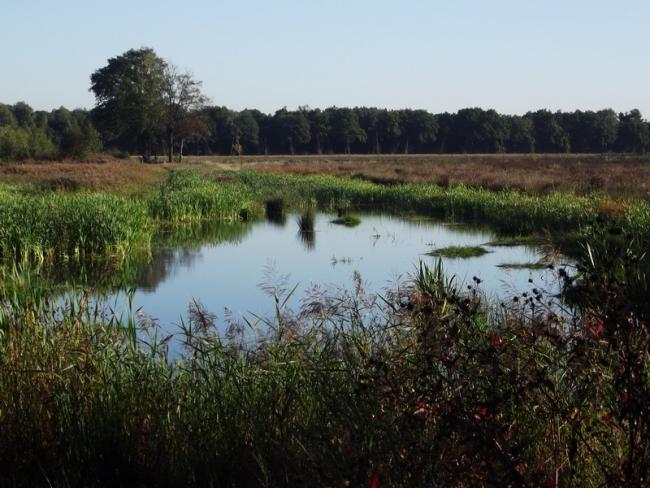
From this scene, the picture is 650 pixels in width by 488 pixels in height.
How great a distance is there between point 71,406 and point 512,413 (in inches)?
96.0

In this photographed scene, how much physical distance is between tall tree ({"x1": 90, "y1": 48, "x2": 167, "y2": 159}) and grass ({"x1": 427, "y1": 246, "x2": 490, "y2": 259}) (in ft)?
→ 147

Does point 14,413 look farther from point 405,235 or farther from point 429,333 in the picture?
point 405,235

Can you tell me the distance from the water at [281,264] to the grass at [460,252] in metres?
0.22

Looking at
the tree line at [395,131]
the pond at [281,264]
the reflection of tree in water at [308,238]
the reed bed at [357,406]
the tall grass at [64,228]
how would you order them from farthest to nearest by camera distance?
1. the tree line at [395,131]
2. the reflection of tree in water at [308,238]
3. the tall grass at [64,228]
4. the pond at [281,264]
5. the reed bed at [357,406]

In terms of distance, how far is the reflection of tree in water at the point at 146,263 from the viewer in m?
13.1

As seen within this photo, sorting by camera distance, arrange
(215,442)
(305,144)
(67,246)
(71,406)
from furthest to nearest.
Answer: (305,144) < (67,246) < (71,406) < (215,442)

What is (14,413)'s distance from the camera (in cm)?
438

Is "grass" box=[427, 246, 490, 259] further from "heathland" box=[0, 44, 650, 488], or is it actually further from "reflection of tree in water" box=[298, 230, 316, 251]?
"heathland" box=[0, 44, 650, 488]

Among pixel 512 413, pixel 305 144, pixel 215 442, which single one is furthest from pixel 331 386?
pixel 305 144

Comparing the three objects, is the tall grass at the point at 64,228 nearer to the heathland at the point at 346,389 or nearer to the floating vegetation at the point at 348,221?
the heathland at the point at 346,389

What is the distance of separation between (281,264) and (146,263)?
2.71 m

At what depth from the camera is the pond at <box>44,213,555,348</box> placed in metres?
11.9

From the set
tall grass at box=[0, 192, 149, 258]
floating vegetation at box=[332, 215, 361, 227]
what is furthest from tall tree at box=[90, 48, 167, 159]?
tall grass at box=[0, 192, 149, 258]

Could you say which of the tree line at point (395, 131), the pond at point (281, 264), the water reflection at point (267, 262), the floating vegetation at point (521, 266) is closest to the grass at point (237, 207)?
the water reflection at point (267, 262)
